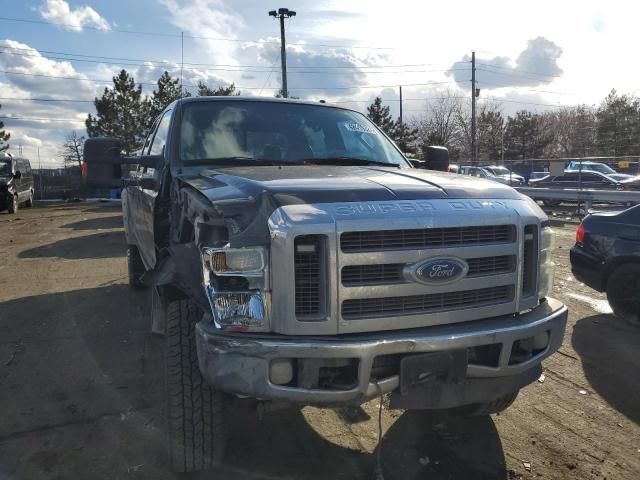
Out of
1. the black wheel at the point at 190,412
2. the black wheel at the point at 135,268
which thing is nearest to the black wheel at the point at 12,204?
the black wheel at the point at 135,268

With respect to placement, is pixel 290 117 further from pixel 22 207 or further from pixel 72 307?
pixel 22 207

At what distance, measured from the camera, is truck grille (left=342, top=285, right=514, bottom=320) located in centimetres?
260

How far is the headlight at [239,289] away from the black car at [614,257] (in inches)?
184

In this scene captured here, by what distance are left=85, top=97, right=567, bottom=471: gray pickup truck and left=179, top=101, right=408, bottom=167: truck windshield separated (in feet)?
1.96

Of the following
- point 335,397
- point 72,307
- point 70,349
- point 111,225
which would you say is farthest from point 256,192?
point 111,225

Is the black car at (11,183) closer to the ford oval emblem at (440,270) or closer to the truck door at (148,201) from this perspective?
the truck door at (148,201)

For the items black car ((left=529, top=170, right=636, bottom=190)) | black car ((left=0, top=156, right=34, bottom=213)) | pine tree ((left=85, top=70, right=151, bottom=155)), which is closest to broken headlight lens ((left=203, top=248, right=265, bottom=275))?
black car ((left=529, top=170, right=636, bottom=190))

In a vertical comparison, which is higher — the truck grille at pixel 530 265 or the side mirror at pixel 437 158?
the side mirror at pixel 437 158

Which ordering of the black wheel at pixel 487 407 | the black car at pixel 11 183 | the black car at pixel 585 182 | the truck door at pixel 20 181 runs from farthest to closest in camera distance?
the truck door at pixel 20 181
the black car at pixel 11 183
the black car at pixel 585 182
the black wheel at pixel 487 407

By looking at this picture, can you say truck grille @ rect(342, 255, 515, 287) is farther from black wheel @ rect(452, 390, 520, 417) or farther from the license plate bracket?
black wheel @ rect(452, 390, 520, 417)

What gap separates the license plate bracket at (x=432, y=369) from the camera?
259cm

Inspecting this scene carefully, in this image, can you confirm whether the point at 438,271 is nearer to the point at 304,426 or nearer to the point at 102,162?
the point at 304,426

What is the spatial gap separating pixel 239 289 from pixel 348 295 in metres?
0.51

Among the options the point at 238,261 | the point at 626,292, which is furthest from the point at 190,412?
the point at 626,292
